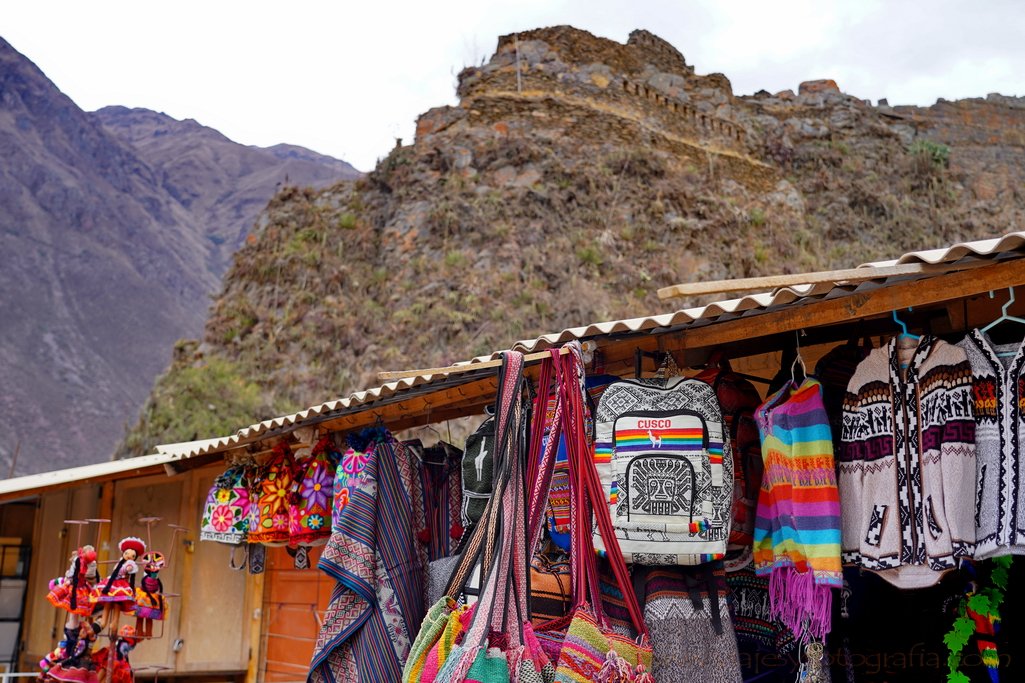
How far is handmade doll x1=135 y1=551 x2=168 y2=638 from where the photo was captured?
5332mm

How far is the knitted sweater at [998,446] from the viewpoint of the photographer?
2.46 meters

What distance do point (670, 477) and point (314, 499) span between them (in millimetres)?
2627

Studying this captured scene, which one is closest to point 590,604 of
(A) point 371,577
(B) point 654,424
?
(B) point 654,424

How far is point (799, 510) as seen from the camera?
2842 millimetres

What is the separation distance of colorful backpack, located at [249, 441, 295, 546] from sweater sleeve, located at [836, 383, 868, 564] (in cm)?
324

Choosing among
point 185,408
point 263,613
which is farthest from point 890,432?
point 185,408

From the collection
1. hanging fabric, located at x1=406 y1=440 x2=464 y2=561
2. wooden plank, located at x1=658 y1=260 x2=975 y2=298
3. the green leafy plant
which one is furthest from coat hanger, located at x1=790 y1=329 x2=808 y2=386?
hanging fabric, located at x1=406 y1=440 x2=464 y2=561

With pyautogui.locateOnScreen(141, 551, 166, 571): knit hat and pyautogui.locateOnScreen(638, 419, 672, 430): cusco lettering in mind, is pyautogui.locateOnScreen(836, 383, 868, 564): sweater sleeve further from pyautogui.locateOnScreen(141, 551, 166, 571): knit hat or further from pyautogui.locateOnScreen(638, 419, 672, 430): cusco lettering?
pyautogui.locateOnScreen(141, 551, 166, 571): knit hat

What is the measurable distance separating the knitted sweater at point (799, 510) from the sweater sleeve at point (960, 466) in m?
0.35

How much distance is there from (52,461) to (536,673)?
38738 millimetres

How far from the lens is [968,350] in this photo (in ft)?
8.71

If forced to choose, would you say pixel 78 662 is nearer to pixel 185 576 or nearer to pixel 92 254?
pixel 185 576

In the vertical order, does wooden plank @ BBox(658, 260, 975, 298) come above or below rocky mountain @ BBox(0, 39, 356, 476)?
below

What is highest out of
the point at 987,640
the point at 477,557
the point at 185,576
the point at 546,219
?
the point at 546,219
